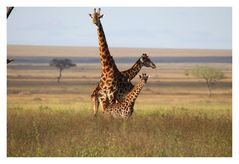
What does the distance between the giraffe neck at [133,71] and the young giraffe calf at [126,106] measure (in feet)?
0.76

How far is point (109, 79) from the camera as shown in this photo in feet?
41.5

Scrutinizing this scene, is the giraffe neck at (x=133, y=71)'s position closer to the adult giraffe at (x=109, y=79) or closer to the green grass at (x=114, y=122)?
the adult giraffe at (x=109, y=79)

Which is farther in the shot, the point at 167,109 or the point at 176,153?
the point at 167,109

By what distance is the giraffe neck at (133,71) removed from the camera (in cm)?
1267

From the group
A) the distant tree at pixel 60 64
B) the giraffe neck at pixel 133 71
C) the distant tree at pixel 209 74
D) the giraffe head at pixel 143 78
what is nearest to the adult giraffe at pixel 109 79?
the giraffe neck at pixel 133 71

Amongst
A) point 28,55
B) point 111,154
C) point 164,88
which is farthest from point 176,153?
point 28,55

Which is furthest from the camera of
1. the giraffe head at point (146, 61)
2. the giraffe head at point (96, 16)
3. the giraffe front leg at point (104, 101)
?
the giraffe head at point (146, 61)

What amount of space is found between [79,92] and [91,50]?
73 cm

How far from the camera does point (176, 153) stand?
38.4 feet

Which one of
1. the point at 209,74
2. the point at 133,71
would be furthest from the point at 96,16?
the point at 209,74

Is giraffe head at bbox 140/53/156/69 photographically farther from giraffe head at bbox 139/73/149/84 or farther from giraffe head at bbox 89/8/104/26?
giraffe head at bbox 89/8/104/26

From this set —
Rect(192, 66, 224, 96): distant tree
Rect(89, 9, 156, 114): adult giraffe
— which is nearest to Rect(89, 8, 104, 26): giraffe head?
Rect(89, 9, 156, 114): adult giraffe

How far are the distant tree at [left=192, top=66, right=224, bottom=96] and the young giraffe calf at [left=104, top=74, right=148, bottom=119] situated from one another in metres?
0.91
